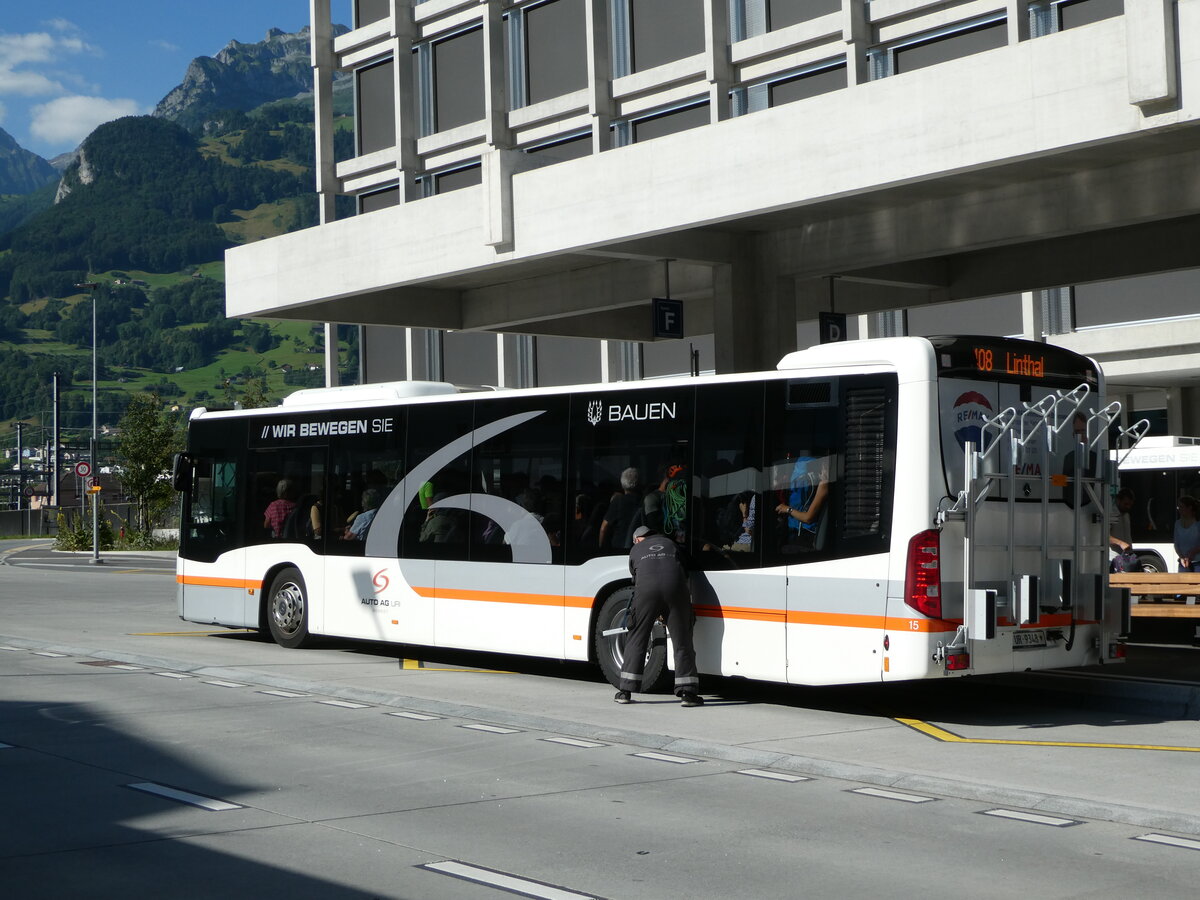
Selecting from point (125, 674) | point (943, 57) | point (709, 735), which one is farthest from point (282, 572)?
point (943, 57)

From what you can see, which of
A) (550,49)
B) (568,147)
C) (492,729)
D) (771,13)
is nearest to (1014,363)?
(492,729)

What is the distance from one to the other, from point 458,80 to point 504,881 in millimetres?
38509

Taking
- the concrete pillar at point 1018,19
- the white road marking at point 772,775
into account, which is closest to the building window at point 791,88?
the concrete pillar at point 1018,19

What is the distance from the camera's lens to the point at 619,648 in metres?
13.4

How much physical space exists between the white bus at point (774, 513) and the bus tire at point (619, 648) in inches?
1.0

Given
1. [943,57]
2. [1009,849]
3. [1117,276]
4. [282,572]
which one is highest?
A: [943,57]

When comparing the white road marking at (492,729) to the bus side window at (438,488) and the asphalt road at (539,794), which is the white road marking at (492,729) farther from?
the bus side window at (438,488)

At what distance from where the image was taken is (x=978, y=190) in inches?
673

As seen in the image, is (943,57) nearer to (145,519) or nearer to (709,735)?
(709,735)

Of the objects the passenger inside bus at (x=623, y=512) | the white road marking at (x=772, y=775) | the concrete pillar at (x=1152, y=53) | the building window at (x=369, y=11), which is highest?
the building window at (x=369, y=11)

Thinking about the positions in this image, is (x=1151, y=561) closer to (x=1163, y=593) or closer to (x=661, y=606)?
(x=1163, y=593)

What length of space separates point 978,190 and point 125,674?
10777mm

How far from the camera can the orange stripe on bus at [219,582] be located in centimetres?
1769

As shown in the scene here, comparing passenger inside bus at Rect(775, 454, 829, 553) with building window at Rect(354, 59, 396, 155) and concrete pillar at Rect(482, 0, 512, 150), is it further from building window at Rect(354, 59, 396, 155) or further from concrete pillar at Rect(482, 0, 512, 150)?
building window at Rect(354, 59, 396, 155)
